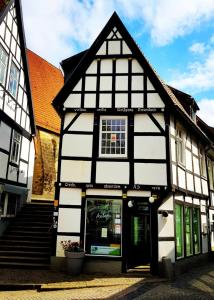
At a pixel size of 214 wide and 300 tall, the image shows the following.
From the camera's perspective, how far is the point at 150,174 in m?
12.1

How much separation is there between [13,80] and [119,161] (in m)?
6.96

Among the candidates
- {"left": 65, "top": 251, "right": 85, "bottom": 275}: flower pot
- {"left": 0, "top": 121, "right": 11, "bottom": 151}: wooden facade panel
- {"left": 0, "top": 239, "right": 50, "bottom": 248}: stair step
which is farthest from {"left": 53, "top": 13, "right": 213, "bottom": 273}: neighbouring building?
{"left": 0, "top": 121, "right": 11, "bottom": 151}: wooden facade panel

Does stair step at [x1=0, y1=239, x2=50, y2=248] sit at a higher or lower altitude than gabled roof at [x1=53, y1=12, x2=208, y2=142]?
lower

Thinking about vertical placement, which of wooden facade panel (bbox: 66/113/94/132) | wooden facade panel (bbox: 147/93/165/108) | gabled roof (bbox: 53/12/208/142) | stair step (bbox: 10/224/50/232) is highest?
gabled roof (bbox: 53/12/208/142)

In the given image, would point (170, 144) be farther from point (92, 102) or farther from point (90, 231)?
point (90, 231)

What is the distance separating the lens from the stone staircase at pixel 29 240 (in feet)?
40.2

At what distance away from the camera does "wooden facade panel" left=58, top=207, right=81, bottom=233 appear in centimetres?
1187

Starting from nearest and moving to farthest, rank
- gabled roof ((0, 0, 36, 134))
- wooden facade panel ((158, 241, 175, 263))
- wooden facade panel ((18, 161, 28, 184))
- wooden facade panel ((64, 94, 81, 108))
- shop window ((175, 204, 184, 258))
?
wooden facade panel ((158, 241, 175, 263)) → shop window ((175, 204, 184, 258)) → wooden facade panel ((64, 94, 81, 108)) → gabled roof ((0, 0, 36, 134)) → wooden facade panel ((18, 161, 28, 184))

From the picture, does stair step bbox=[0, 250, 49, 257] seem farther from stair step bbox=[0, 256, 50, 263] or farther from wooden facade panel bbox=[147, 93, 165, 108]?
wooden facade panel bbox=[147, 93, 165, 108]

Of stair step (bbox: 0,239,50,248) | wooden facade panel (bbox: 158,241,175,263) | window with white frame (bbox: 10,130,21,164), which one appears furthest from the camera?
window with white frame (bbox: 10,130,21,164)

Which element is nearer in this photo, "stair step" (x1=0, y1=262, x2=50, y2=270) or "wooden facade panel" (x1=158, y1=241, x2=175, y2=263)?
"wooden facade panel" (x1=158, y1=241, x2=175, y2=263)

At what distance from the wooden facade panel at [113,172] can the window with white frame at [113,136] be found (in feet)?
1.23

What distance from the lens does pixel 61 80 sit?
29094mm

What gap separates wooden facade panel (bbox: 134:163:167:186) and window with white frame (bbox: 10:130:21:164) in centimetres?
646
